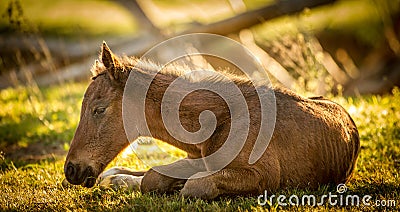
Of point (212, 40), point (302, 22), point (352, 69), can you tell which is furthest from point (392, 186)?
point (352, 69)

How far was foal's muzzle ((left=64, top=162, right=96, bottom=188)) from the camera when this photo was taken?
577 cm

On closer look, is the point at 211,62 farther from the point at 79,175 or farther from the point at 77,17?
the point at 77,17

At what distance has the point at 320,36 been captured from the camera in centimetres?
1723

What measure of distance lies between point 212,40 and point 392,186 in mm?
8571

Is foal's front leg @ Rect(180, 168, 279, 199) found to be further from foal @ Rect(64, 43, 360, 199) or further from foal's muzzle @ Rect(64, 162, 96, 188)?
foal's muzzle @ Rect(64, 162, 96, 188)

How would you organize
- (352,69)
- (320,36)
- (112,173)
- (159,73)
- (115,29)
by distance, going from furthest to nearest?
(115,29), (320,36), (352,69), (112,173), (159,73)

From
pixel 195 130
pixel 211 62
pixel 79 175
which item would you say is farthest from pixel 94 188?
pixel 211 62

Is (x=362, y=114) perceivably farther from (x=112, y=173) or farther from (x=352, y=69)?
(x=352, y=69)

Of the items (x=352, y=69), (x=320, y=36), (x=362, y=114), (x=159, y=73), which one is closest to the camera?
(x=159, y=73)

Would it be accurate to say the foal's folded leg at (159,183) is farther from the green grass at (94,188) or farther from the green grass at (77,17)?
the green grass at (77,17)

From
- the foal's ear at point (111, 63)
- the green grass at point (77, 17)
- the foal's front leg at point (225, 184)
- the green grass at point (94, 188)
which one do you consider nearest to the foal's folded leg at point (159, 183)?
the green grass at point (94, 188)

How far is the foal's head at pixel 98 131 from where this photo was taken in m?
5.79

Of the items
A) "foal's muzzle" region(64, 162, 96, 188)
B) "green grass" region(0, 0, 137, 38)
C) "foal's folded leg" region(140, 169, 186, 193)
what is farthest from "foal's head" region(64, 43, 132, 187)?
"green grass" region(0, 0, 137, 38)

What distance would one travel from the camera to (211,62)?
14.3 m
